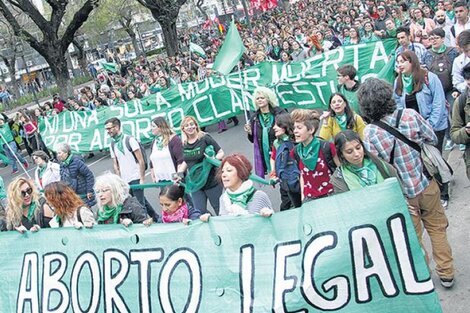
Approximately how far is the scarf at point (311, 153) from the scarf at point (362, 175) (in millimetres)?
655

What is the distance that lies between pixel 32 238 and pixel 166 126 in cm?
202

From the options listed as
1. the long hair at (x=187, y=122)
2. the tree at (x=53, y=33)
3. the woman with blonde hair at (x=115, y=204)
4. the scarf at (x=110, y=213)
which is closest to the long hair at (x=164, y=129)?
the long hair at (x=187, y=122)

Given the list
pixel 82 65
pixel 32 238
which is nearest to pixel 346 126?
pixel 32 238

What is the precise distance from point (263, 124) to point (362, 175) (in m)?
2.23

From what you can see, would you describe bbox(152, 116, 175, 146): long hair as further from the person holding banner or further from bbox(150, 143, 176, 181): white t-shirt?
the person holding banner

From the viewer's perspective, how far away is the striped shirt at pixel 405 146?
3.88m

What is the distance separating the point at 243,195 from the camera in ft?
13.2

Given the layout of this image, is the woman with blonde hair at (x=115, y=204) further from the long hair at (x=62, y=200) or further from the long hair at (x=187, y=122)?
the long hair at (x=187, y=122)

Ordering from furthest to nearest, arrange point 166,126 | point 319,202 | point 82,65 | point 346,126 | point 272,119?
point 82,65, point 166,126, point 272,119, point 346,126, point 319,202

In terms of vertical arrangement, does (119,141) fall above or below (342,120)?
below

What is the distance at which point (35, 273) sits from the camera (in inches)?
176

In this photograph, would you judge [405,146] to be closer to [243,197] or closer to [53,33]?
[243,197]

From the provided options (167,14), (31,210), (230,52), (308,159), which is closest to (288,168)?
(308,159)

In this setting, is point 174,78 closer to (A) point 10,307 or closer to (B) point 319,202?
(A) point 10,307
